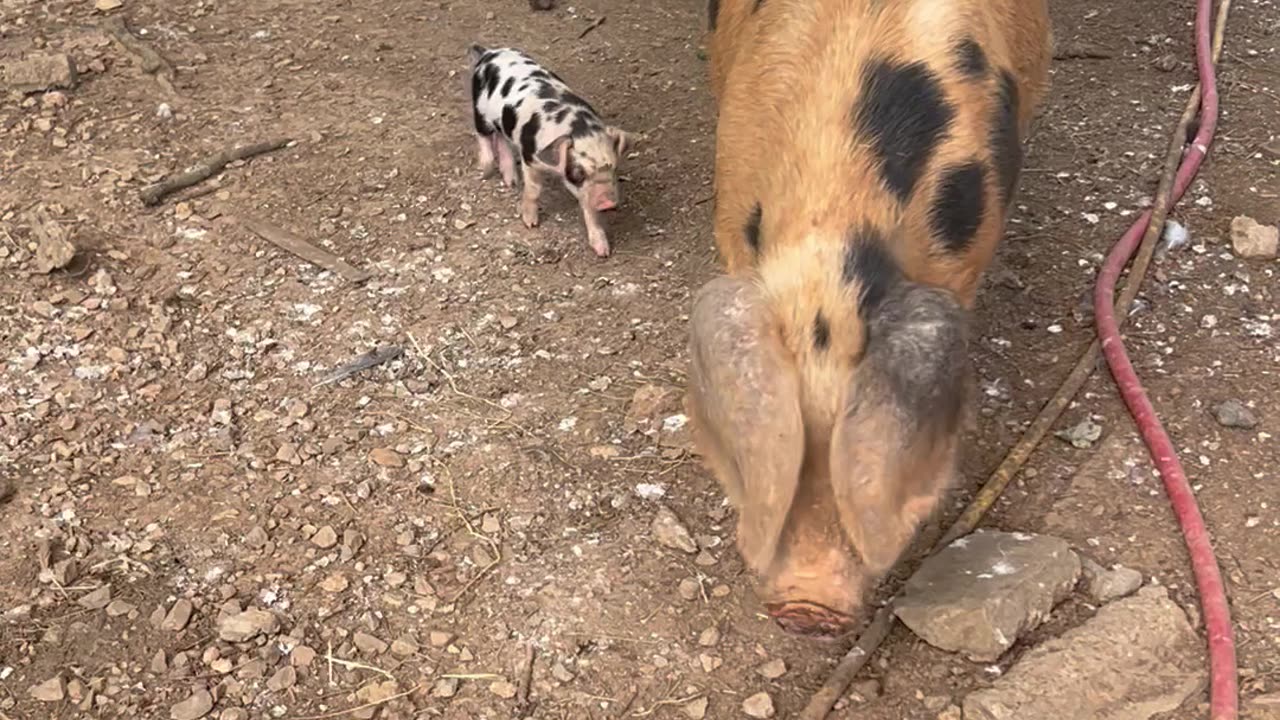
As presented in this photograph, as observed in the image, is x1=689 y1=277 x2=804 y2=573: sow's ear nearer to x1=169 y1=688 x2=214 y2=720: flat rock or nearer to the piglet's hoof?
x1=169 y1=688 x2=214 y2=720: flat rock

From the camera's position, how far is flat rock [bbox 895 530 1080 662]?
10.0 ft

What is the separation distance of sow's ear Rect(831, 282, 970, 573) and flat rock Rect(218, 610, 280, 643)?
6.05ft

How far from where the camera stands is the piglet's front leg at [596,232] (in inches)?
186

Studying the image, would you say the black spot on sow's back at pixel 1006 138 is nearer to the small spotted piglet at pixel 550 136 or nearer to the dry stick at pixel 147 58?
the small spotted piglet at pixel 550 136

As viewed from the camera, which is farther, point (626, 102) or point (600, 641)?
point (626, 102)

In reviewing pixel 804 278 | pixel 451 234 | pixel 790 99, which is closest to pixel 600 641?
pixel 804 278

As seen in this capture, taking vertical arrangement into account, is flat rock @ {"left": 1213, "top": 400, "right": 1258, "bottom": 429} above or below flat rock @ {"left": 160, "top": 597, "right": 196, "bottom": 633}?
above

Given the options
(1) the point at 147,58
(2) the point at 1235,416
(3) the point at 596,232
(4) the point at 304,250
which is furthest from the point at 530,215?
(2) the point at 1235,416

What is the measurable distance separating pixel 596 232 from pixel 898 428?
2791mm

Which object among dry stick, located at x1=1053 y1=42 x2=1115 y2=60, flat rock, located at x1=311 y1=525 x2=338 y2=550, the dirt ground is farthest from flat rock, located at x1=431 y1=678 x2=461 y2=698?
dry stick, located at x1=1053 y1=42 x2=1115 y2=60

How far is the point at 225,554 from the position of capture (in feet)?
11.5

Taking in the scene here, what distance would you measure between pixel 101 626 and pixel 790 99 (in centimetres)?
235

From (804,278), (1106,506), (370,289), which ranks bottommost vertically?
(370,289)

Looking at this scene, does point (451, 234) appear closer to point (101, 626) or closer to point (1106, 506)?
point (101, 626)
